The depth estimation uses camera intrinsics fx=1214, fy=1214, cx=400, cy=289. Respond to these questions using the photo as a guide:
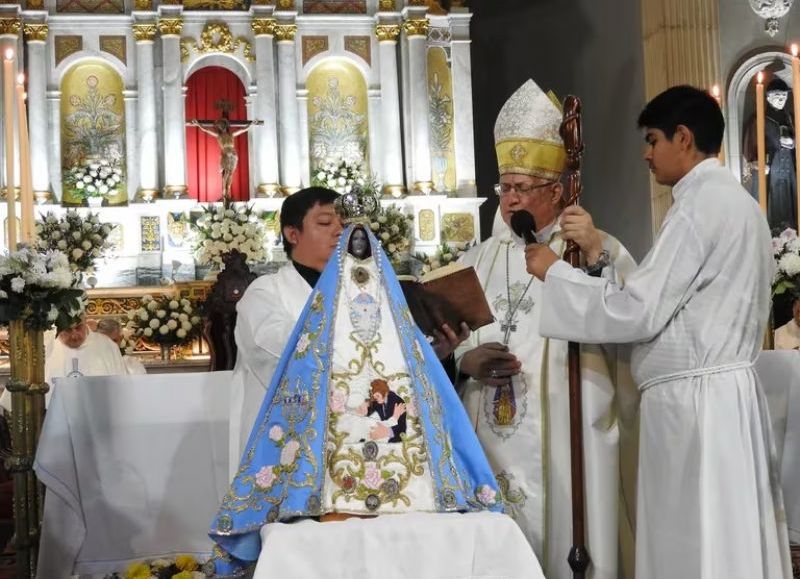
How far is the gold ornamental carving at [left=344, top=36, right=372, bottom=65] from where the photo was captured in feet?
43.0

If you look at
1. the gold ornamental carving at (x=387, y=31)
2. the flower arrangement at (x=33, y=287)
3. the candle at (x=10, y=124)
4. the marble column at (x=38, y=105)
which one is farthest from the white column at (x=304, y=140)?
the flower arrangement at (x=33, y=287)

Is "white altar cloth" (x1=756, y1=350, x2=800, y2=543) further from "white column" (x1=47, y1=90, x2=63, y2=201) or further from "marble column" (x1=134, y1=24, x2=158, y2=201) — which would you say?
"white column" (x1=47, y1=90, x2=63, y2=201)

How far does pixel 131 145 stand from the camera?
41.3 feet

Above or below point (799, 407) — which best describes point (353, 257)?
above

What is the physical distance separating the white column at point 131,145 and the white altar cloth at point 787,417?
30.4 ft

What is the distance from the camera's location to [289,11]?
42.2 ft

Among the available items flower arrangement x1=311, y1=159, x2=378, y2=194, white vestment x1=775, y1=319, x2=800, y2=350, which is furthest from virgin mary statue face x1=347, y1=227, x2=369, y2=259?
flower arrangement x1=311, y1=159, x2=378, y2=194

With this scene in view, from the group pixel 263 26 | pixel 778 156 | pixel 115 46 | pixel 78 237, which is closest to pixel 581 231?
pixel 78 237

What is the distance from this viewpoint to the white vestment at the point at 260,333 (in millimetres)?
3415

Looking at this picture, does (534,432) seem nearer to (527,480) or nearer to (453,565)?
(527,480)

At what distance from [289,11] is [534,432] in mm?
9980

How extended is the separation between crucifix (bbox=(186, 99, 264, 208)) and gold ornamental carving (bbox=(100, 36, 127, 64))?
1.24 m

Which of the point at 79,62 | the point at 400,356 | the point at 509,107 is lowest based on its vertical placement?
the point at 400,356

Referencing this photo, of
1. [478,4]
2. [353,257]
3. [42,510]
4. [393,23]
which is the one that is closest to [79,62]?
[393,23]
